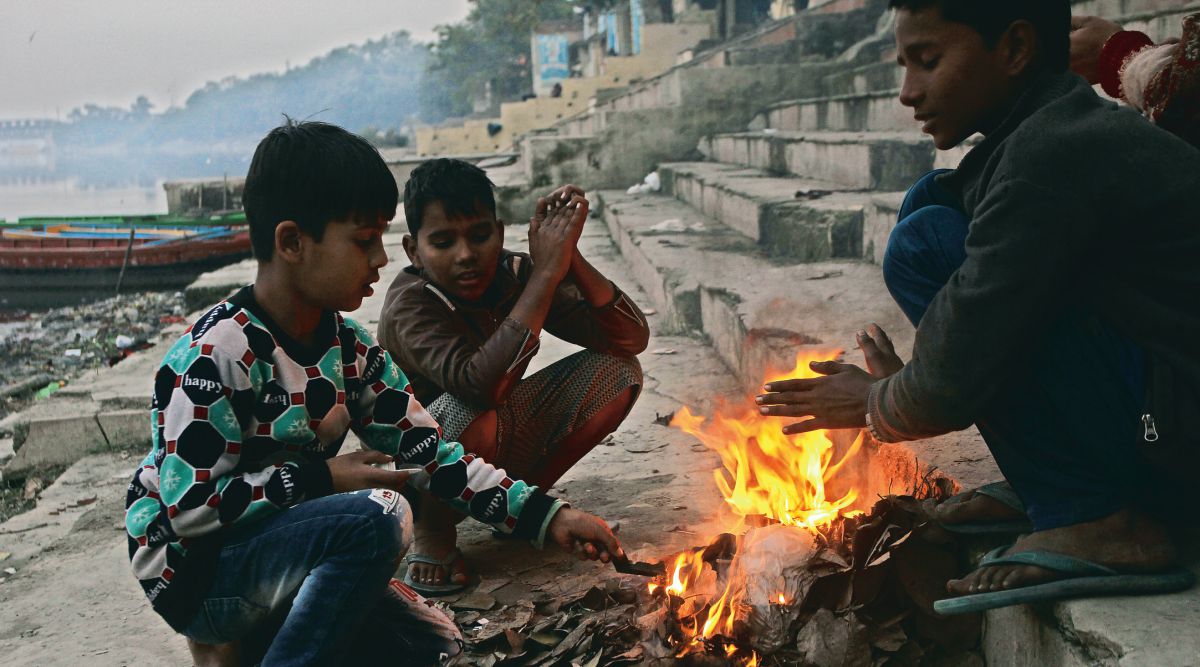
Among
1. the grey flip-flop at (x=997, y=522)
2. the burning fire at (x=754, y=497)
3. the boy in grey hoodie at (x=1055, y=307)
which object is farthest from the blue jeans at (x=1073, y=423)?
the burning fire at (x=754, y=497)

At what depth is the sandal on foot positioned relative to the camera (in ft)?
8.31

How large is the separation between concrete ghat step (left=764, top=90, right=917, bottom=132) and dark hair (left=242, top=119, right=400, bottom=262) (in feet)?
13.9

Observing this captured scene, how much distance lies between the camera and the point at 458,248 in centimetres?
262

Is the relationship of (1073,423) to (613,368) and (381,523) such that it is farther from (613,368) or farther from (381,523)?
(613,368)

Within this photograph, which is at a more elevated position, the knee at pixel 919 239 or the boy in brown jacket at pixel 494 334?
the knee at pixel 919 239

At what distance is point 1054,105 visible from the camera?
1.51 m

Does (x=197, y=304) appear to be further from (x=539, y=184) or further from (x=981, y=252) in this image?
(x=981, y=252)

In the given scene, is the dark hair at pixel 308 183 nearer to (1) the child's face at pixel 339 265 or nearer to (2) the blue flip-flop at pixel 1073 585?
A: (1) the child's face at pixel 339 265

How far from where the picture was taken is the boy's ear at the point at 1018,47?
159 cm

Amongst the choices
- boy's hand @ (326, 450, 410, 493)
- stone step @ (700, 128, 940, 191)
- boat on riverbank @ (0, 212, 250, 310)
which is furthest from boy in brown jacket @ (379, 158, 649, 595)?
boat on riverbank @ (0, 212, 250, 310)

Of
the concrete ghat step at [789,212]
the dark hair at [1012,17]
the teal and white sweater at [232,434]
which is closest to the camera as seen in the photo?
the dark hair at [1012,17]

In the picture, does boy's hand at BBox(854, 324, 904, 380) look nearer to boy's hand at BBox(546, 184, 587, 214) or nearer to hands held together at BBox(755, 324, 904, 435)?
hands held together at BBox(755, 324, 904, 435)

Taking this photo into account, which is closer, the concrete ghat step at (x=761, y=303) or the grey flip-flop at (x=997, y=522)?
the grey flip-flop at (x=997, y=522)

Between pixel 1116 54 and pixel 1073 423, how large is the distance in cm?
91
